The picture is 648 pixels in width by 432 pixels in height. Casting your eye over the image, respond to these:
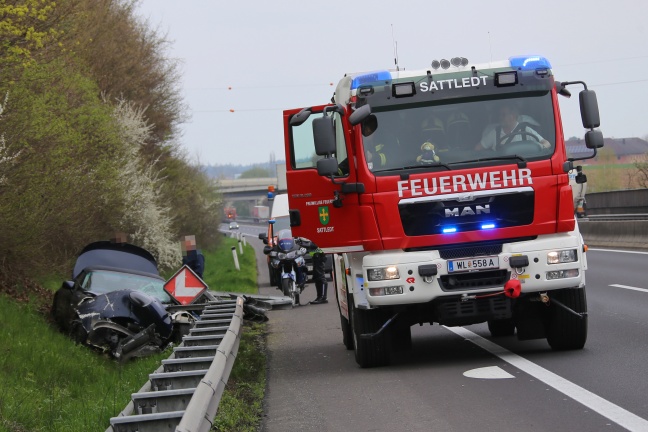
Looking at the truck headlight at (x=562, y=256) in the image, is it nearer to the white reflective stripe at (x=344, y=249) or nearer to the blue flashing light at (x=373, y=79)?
the white reflective stripe at (x=344, y=249)

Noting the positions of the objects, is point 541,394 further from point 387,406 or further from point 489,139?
point 489,139

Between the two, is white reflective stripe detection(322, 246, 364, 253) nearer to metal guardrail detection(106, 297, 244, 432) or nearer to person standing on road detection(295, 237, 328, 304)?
metal guardrail detection(106, 297, 244, 432)

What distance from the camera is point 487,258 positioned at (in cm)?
1163

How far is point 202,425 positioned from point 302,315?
567 inches

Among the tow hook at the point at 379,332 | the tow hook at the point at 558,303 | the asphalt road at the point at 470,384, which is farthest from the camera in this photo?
the tow hook at the point at 379,332

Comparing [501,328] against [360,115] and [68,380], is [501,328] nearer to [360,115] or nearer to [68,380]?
[360,115]

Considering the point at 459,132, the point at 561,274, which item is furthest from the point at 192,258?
the point at 561,274

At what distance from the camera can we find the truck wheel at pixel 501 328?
14.3 metres

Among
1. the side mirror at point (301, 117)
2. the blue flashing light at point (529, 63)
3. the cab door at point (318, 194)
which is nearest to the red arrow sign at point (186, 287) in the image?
the cab door at point (318, 194)

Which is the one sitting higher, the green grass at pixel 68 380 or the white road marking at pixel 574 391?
the green grass at pixel 68 380

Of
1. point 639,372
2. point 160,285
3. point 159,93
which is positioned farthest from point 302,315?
point 159,93

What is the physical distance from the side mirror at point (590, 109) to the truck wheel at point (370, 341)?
114 inches

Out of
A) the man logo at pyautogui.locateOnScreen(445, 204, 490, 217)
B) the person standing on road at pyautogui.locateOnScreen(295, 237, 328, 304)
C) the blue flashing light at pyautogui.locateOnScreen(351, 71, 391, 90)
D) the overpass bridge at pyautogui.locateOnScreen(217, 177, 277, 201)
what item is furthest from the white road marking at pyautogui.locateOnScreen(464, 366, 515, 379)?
the overpass bridge at pyautogui.locateOnScreen(217, 177, 277, 201)

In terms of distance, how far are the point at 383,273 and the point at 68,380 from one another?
3550 mm
